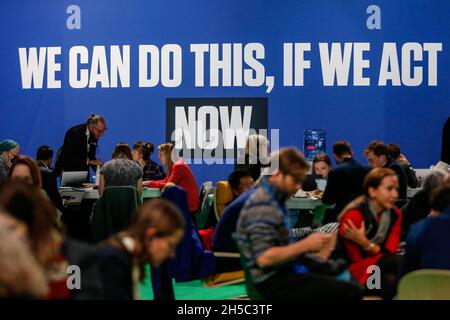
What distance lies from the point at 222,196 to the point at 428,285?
312 centimetres

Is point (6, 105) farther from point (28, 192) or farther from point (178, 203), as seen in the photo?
point (28, 192)

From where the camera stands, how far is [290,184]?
391cm

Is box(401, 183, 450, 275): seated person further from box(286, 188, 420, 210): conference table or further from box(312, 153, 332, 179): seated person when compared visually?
box(312, 153, 332, 179): seated person

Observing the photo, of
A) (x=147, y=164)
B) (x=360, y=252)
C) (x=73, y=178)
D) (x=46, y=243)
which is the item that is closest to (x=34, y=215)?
(x=46, y=243)

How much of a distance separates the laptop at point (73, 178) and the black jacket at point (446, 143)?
4384 millimetres

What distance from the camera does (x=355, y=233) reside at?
4672 millimetres

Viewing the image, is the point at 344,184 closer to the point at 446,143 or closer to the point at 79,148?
the point at 79,148

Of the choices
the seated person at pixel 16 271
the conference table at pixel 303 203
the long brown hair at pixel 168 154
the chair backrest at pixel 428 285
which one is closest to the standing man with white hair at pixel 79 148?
the long brown hair at pixel 168 154

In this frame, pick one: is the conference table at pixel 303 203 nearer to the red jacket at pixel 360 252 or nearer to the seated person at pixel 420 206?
the seated person at pixel 420 206

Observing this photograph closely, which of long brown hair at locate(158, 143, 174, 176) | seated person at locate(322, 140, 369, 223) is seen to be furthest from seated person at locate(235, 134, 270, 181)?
long brown hair at locate(158, 143, 174, 176)

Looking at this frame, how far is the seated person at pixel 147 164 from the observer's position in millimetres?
9297

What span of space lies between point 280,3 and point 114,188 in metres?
4.56

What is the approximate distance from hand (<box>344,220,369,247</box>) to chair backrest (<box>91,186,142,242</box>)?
270 cm
